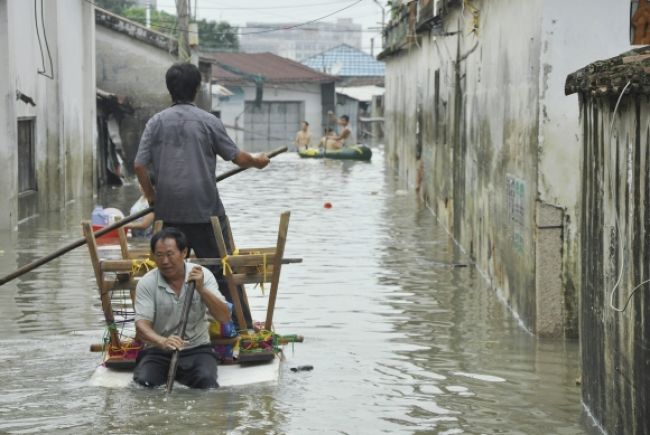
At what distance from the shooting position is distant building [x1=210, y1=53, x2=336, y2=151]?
54.9 metres

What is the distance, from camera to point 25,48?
19.8m

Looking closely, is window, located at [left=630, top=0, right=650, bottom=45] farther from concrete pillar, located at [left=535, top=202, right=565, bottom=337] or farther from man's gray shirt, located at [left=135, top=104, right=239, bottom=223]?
man's gray shirt, located at [left=135, top=104, right=239, bottom=223]

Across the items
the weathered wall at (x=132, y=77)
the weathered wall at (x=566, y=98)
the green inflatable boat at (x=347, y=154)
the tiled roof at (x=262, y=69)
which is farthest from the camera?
the tiled roof at (x=262, y=69)

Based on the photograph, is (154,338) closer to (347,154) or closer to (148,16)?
(347,154)

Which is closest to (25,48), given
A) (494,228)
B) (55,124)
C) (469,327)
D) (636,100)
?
(55,124)

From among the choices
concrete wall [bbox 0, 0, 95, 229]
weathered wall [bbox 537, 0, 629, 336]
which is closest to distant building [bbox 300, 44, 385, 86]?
concrete wall [bbox 0, 0, 95, 229]

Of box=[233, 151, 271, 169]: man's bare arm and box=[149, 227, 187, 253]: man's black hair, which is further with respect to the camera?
box=[233, 151, 271, 169]: man's bare arm

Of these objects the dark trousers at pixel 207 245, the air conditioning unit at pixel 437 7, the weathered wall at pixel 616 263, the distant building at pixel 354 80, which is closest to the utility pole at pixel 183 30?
the air conditioning unit at pixel 437 7

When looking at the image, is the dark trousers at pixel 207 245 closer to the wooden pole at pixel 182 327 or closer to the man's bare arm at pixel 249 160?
the man's bare arm at pixel 249 160

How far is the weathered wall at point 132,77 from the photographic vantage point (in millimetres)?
30328

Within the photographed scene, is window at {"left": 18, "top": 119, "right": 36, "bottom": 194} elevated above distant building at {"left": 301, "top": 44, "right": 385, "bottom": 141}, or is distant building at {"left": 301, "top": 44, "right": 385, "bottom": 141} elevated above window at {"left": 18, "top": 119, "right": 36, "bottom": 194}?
distant building at {"left": 301, "top": 44, "right": 385, "bottom": 141}

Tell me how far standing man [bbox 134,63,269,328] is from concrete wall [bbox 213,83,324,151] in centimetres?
4601

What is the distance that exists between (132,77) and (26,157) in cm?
1064

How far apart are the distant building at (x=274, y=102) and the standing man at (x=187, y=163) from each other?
4503 cm
